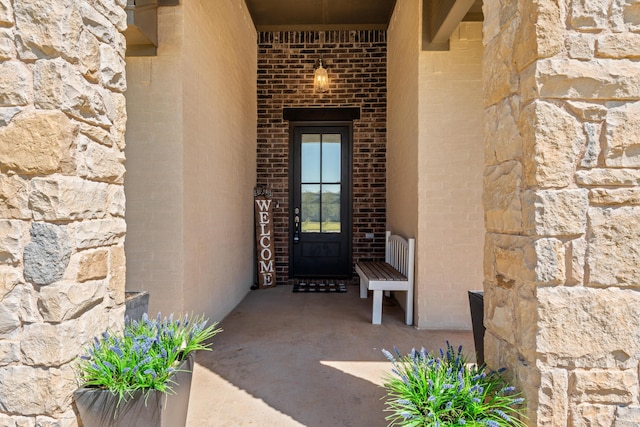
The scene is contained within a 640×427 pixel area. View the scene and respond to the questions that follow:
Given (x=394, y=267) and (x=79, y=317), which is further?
(x=394, y=267)

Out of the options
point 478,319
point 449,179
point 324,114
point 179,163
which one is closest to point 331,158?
point 324,114

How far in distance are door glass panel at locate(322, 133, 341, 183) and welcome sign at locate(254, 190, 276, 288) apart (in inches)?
39.3

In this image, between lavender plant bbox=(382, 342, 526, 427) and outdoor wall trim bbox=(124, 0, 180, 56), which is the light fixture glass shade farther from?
lavender plant bbox=(382, 342, 526, 427)

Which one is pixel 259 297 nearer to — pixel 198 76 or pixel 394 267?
pixel 394 267

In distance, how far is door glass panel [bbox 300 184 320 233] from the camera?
557cm

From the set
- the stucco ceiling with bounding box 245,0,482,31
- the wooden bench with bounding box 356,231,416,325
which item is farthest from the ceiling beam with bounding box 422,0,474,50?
the wooden bench with bounding box 356,231,416,325

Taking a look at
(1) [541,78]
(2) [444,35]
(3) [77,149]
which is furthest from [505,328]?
(2) [444,35]

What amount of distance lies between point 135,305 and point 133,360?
436mm

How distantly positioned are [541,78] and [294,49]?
4.87 meters

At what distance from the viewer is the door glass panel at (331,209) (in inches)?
219

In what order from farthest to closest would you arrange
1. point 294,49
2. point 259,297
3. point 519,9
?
point 294,49 → point 259,297 → point 519,9

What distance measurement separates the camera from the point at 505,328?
1304 mm

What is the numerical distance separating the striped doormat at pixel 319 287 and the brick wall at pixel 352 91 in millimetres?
→ 403

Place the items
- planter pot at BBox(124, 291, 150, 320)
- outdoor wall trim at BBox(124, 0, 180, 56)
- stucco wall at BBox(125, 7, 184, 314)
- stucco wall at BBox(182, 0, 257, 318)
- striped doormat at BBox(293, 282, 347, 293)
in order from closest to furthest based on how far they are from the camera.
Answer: planter pot at BBox(124, 291, 150, 320) < outdoor wall trim at BBox(124, 0, 180, 56) < stucco wall at BBox(125, 7, 184, 314) < stucco wall at BBox(182, 0, 257, 318) < striped doormat at BBox(293, 282, 347, 293)
